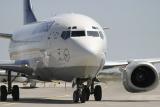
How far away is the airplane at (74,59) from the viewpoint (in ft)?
87.3

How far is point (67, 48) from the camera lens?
26891mm

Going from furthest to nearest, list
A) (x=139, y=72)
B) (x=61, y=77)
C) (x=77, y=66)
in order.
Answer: (x=139, y=72) → (x=61, y=77) → (x=77, y=66)

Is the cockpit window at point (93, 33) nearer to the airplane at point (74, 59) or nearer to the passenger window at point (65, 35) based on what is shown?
the airplane at point (74, 59)

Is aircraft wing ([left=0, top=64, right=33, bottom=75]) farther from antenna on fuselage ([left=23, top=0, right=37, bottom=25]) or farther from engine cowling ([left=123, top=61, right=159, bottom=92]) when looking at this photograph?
antenna on fuselage ([left=23, top=0, right=37, bottom=25])

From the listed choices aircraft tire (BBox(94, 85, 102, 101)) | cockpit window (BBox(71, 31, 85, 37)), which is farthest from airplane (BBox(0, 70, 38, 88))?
cockpit window (BBox(71, 31, 85, 37))

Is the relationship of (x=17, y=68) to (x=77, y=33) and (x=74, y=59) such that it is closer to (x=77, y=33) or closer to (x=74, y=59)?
(x=77, y=33)

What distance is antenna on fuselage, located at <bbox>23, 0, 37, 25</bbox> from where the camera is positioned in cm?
3969

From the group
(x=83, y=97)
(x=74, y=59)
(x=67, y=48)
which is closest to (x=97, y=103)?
(x=83, y=97)

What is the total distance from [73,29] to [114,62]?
529cm

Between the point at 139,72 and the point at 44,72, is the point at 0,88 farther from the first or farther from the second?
the point at 139,72

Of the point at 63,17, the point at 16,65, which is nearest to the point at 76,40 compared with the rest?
the point at 63,17

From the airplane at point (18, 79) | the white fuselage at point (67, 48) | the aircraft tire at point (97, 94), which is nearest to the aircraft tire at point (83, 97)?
the white fuselage at point (67, 48)

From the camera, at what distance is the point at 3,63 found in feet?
102

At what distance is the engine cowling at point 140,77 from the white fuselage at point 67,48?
2.45 metres
